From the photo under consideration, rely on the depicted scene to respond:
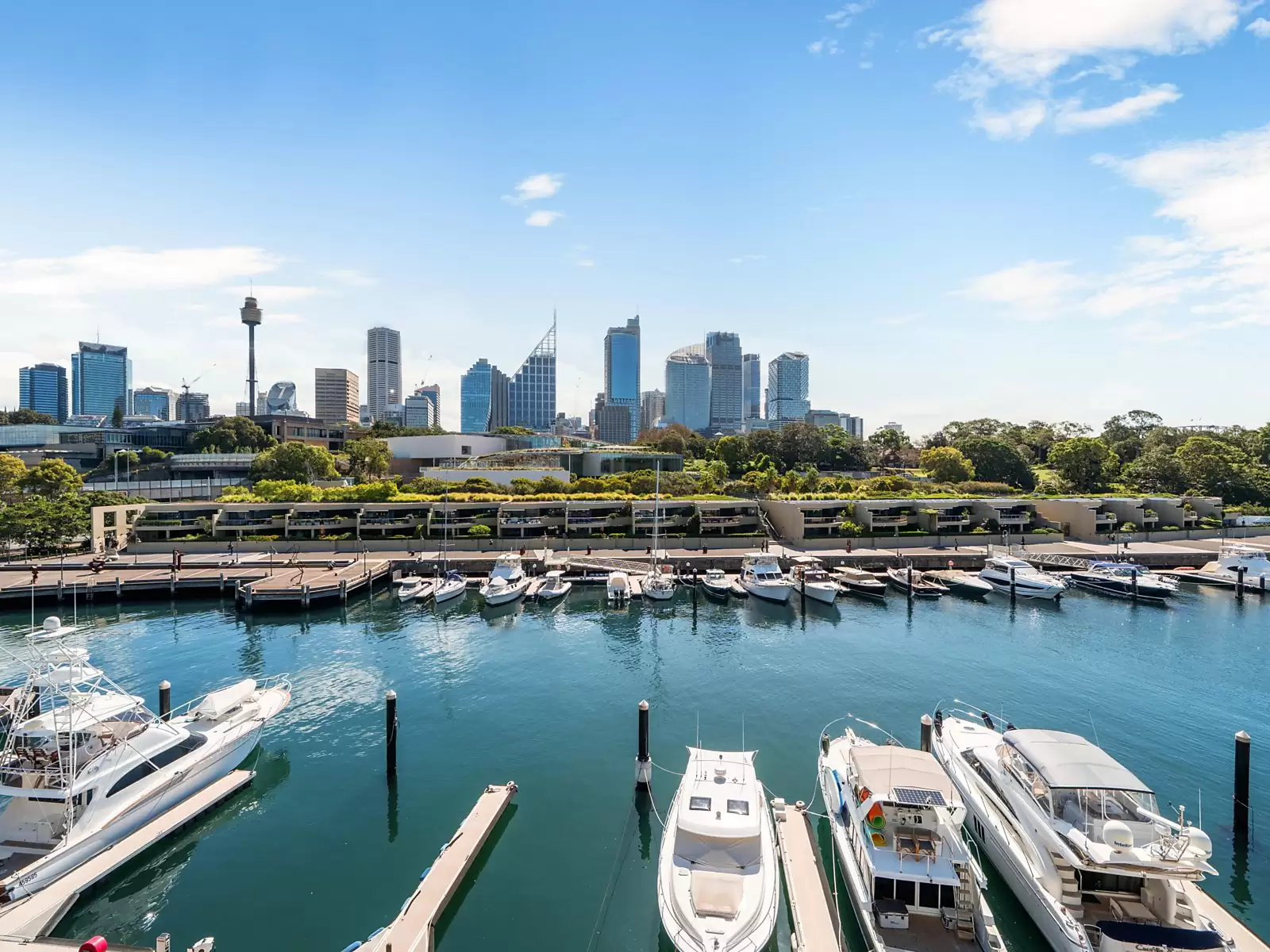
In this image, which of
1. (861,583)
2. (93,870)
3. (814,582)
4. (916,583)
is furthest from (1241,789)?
(916,583)

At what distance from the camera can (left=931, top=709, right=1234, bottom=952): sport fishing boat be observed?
14.5 m

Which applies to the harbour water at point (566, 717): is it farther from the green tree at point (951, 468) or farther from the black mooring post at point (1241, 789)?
the green tree at point (951, 468)

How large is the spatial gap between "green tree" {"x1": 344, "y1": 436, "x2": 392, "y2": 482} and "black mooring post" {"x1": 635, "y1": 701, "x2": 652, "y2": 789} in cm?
10058

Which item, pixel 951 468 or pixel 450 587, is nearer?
pixel 450 587

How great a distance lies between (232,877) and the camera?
1898 cm

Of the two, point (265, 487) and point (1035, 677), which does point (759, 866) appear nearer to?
point (1035, 677)

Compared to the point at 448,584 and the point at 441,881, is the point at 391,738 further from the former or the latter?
the point at 448,584

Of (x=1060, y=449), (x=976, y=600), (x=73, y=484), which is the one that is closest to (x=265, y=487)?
(x=73, y=484)

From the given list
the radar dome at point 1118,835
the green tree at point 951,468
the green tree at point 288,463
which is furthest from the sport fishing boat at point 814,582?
the green tree at point 288,463

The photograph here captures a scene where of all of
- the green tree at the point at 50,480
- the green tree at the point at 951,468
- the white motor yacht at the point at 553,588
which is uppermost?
the green tree at the point at 951,468

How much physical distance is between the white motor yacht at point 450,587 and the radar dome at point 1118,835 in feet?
150

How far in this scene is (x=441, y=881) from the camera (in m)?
17.3

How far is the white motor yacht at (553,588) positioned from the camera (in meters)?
53.7

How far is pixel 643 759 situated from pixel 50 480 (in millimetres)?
87049
